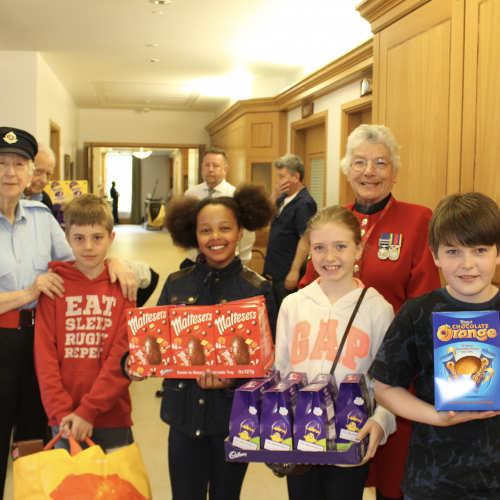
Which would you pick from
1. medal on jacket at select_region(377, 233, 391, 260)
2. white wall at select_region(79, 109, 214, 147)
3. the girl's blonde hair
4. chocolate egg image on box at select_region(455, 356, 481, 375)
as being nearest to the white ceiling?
white wall at select_region(79, 109, 214, 147)

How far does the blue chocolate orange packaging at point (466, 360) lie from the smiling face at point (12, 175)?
1574 mm

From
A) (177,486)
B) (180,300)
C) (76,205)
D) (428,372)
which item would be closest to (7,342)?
(76,205)

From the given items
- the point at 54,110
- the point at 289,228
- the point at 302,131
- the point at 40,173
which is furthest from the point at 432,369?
the point at 54,110

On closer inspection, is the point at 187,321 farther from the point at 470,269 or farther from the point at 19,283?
the point at 19,283

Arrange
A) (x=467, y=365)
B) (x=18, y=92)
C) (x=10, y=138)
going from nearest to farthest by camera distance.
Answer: (x=467, y=365) → (x=10, y=138) → (x=18, y=92)

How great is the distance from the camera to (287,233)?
391 centimetres

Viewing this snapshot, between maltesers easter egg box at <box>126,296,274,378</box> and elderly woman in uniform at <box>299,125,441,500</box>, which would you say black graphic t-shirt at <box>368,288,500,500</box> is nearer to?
maltesers easter egg box at <box>126,296,274,378</box>

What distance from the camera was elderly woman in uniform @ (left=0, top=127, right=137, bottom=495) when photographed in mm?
1810

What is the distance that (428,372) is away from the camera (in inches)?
45.9

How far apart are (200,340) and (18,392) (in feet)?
3.17

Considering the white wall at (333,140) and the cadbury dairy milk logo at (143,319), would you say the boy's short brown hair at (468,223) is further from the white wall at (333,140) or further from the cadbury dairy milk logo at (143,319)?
the white wall at (333,140)

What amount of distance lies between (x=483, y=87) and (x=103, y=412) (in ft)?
6.12

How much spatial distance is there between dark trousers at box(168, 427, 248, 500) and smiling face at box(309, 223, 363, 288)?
2.01 feet

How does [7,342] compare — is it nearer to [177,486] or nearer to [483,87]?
[177,486]
